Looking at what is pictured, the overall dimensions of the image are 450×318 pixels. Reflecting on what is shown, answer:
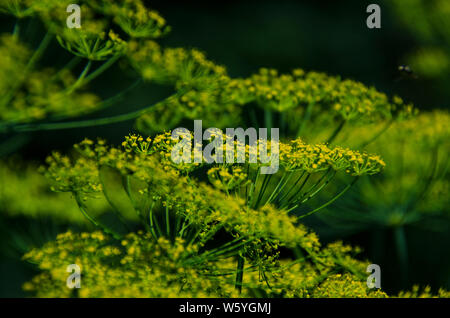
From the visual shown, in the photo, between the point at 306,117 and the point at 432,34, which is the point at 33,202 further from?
the point at 432,34

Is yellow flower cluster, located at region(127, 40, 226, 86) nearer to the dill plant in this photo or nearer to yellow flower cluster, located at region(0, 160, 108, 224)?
the dill plant

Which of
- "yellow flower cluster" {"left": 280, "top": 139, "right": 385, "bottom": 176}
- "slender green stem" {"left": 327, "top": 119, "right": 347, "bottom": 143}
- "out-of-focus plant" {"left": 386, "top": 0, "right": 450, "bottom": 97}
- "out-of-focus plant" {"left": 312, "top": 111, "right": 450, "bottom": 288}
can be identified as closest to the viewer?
"yellow flower cluster" {"left": 280, "top": 139, "right": 385, "bottom": 176}

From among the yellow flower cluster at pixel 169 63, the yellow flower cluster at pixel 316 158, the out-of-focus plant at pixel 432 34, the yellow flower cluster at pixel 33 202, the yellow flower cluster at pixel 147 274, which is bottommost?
the yellow flower cluster at pixel 147 274

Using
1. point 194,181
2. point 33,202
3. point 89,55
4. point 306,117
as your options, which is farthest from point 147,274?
point 33,202

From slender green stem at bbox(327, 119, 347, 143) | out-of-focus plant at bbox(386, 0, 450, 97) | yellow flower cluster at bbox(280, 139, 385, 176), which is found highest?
out-of-focus plant at bbox(386, 0, 450, 97)

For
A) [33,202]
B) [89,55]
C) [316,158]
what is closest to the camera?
[316,158]

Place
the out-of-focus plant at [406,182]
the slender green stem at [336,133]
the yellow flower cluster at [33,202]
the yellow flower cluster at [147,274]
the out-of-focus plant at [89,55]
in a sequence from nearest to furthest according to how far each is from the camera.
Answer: the yellow flower cluster at [147,274]
the out-of-focus plant at [89,55]
the slender green stem at [336,133]
the out-of-focus plant at [406,182]
the yellow flower cluster at [33,202]

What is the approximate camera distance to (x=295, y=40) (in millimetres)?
5668

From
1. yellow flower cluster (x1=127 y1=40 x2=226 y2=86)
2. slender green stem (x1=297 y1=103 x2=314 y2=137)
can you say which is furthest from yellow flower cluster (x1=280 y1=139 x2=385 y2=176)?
yellow flower cluster (x1=127 y1=40 x2=226 y2=86)

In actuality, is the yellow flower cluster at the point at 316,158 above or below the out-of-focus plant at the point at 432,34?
below

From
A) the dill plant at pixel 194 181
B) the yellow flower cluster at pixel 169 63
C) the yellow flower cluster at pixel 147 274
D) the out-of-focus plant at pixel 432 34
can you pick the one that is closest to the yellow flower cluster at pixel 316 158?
the dill plant at pixel 194 181

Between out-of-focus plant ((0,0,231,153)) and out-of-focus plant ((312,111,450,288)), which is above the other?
out-of-focus plant ((0,0,231,153))

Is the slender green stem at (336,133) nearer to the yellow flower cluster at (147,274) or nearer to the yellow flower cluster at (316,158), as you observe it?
the yellow flower cluster at (316,158)

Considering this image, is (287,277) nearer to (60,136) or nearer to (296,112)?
(296,112)
